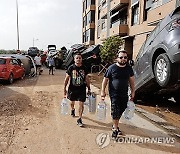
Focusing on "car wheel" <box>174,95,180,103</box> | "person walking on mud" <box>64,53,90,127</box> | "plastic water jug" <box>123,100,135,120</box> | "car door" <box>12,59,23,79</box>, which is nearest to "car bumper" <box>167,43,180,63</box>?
"plastic water jug" <box>123,100,135,120</box>

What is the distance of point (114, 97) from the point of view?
481 centimetres

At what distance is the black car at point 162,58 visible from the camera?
17.9 feet

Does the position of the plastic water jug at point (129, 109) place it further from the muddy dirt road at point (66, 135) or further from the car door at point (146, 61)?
the car door at point (146, 61)

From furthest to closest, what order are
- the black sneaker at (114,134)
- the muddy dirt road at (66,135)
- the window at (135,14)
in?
the window at (135,14) → the black sneaker at (114,134) → the muddy dirt road at (66,135)

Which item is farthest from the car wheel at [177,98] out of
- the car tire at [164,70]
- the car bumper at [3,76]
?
the car bumper at [3,76]

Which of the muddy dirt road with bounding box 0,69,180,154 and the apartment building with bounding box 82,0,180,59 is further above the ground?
the apartment building with bounding box 82,0,180,59

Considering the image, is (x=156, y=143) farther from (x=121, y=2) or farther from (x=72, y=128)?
(x=121, y=2)

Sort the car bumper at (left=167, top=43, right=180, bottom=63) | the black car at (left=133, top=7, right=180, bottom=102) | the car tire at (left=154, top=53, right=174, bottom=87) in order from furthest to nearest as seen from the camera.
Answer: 1. the car tire at (left=154, top=53, right=174, bottom=87)
2. the black car at (left=133, top=7, right=180, bottom=102)
3. the car bumper at (left=167, top=43, right=180, bottom=63)

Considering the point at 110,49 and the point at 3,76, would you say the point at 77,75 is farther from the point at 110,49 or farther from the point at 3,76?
the point at 110,49

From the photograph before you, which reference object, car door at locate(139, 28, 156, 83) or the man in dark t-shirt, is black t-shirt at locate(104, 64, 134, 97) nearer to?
the man in dark t-shirt

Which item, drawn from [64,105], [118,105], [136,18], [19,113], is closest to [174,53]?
[118,105]

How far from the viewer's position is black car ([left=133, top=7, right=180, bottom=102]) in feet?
17.9

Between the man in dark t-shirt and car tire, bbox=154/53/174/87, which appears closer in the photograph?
the man in dark t-shirt

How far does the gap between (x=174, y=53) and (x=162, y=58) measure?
56 centimetres
